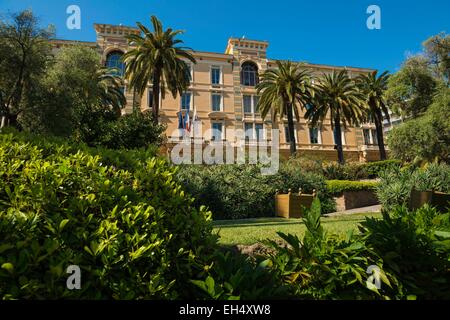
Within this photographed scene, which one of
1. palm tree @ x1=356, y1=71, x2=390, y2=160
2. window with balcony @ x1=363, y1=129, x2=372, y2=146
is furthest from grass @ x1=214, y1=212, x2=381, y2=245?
window with balcony @ x1=363, y1=129, x2=372, y2=146

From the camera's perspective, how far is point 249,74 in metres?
43.9

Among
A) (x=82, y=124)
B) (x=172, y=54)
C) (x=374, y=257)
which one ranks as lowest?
(x=374, y=257)

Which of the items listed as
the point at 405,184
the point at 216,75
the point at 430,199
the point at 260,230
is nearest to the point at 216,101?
the point at 216,75

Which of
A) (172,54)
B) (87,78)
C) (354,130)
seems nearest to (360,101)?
(354,130)

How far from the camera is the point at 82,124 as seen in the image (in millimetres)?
22281

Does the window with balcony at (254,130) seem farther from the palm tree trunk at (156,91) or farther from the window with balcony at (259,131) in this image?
the palm tree trunk at (156,91)

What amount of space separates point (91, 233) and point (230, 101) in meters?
40.9

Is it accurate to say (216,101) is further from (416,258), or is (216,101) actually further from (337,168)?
(416,258)

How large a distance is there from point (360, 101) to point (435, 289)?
106 feet

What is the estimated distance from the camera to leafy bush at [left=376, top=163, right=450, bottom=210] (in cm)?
1267

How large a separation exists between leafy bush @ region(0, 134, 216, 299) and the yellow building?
35.5 m

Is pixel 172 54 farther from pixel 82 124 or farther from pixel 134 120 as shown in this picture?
pixel 82 124

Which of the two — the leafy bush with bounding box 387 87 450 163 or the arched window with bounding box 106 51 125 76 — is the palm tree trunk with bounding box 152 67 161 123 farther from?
the leafy bush with bounding box 387 87 450 163

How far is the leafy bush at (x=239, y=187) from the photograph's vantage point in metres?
16.8
